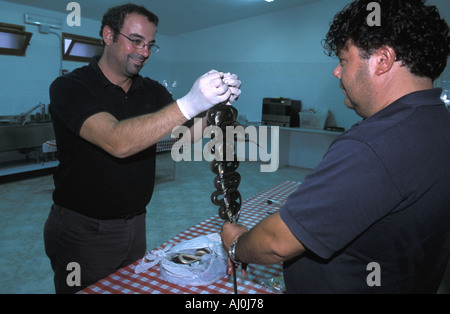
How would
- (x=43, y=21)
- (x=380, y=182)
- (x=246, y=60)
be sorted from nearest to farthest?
(x=380, y=182) → (x=43, y=21) → (x=246, y=60)

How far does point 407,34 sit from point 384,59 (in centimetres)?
8

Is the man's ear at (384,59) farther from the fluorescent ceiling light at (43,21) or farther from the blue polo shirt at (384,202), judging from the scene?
the fluorescent ceiling light at (43,21)

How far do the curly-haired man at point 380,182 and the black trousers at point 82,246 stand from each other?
0.94 meters

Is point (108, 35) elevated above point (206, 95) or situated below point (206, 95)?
above

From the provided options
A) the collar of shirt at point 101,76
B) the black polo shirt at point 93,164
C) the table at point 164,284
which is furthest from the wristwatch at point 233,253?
the collar of shirt at point 101,76

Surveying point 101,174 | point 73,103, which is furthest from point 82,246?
point 73,103

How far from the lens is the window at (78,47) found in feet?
21.3

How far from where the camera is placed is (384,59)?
90 cm

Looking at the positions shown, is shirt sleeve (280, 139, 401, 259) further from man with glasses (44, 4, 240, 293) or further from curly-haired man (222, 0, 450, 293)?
man with glasses (44, 4, 240, 293)

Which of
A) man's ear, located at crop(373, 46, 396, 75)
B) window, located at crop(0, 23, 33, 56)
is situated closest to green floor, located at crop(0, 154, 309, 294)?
window, located at crop(0, 23, 33, 56)

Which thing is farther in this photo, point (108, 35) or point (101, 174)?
point (108, 35)

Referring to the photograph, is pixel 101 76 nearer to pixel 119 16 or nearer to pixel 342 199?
pixel 119 16
